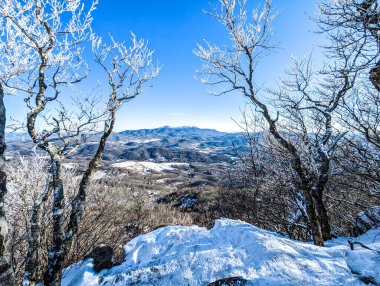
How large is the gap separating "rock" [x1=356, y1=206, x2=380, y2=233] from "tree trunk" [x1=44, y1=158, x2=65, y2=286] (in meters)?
7.80

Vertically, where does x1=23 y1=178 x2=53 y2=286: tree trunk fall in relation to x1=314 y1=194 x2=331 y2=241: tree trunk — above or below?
below

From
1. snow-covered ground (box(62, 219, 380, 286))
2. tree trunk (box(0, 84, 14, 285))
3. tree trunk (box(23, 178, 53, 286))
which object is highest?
tree trunk (box(0, 84, 14, 285))

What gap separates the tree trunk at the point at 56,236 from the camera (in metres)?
5.68

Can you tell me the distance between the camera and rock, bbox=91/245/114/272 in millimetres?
5523

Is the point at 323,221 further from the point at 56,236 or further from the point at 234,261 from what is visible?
the point at 56,236

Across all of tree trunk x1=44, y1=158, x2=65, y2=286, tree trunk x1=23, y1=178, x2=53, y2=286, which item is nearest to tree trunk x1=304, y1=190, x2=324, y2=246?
tree trunk x1=44, y1=158, x2=65, y2=286

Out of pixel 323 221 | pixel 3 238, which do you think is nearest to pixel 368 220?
pixel 323 221

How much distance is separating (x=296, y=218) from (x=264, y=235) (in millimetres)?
4878

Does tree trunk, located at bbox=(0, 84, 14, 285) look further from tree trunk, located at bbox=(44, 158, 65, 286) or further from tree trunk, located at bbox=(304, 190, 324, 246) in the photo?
tree trunk, located at bbox=(304, 190, 324, 246)

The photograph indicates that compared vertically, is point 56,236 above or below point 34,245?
above

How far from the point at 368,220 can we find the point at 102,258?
22.7 feet

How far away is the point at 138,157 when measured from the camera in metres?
188

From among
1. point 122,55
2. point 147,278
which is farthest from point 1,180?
point 122,55

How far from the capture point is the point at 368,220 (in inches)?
259
